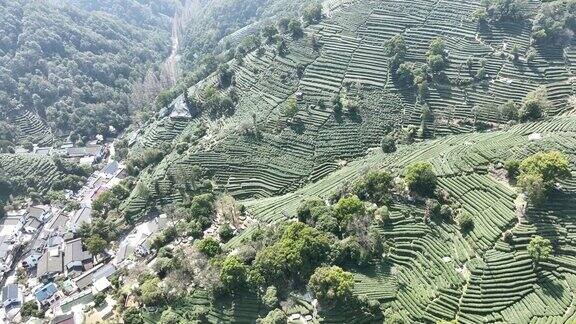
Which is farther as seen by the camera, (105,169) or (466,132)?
(105,169)

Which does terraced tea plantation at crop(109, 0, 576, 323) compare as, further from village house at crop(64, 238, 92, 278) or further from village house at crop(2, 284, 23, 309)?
village house at crop(2, 284, 23, 309)

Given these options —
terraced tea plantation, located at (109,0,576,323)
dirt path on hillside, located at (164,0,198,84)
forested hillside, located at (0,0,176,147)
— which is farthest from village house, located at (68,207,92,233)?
dirt path on hillside, located at (164,0,198,84)

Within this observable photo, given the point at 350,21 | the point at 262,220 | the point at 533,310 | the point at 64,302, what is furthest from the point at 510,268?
the point at 350,21

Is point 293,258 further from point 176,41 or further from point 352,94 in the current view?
point 176,41

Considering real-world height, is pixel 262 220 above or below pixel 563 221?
below

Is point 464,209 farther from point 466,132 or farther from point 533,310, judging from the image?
point 466,132

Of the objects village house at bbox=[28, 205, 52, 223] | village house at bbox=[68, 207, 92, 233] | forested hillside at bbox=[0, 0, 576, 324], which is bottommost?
village house at bbox=[28, 205, 52, 223]

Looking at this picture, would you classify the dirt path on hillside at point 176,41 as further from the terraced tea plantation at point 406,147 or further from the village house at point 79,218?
the village house at point 79,218

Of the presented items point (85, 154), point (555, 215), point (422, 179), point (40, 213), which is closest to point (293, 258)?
point (422, 179)
